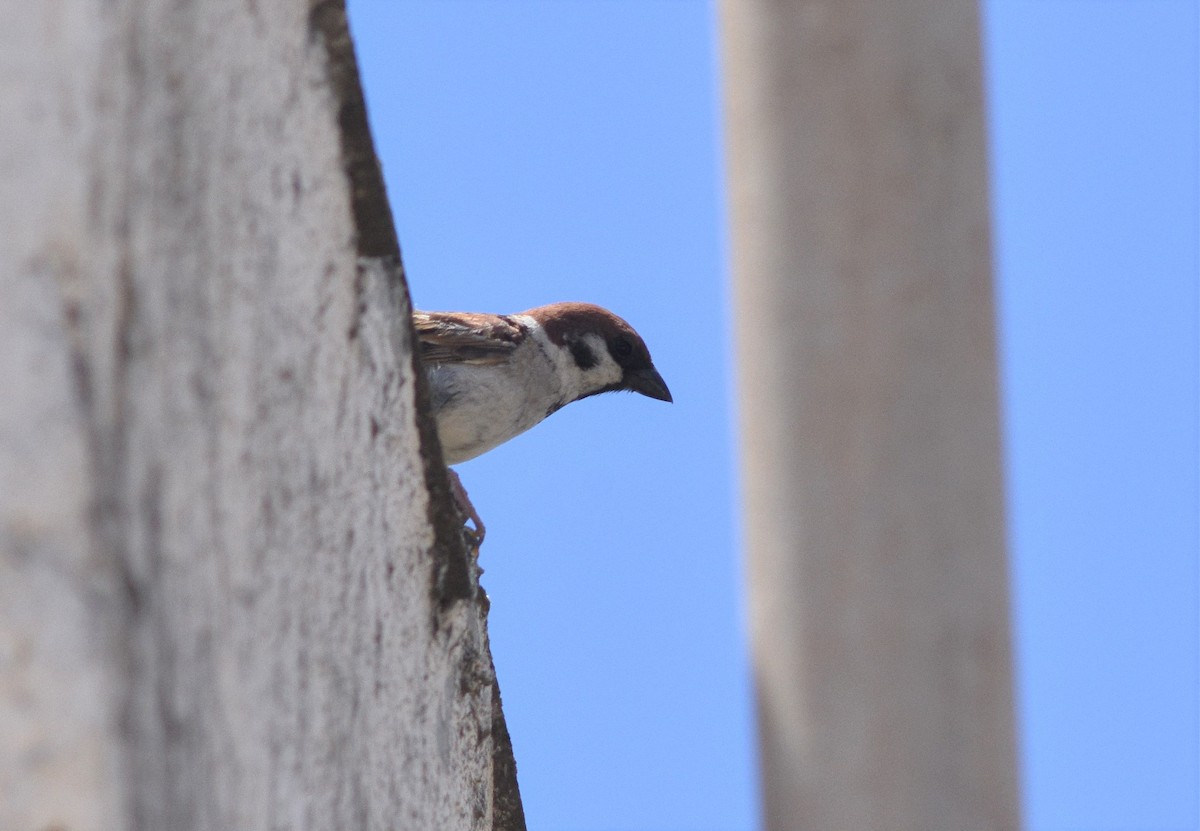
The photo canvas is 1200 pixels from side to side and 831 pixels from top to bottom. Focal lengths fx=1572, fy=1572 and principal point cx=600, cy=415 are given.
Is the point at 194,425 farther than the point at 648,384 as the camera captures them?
No

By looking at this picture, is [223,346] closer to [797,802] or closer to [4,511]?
[4,511]

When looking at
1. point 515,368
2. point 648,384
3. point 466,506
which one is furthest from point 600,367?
point 466,506

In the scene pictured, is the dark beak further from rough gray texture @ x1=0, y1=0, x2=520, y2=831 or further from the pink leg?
rough gray texture @ x1=0, y1=0, x2=520, y2=831

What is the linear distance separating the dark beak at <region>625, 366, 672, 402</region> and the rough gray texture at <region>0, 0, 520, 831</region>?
315 cm

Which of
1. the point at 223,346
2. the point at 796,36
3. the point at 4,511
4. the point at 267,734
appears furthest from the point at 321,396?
the point at 796,36

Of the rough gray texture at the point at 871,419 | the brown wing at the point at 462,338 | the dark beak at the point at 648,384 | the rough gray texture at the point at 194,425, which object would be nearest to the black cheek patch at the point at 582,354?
the dark beak at the point at 648,384

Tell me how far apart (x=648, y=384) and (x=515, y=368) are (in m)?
0.87

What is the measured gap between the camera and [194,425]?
1.74 meters

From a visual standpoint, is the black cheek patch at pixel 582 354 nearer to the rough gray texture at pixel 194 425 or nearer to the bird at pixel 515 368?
the bird at pixel 515 368

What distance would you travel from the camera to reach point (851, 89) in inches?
69.7

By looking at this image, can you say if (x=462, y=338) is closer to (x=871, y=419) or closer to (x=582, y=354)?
(x=582, y=354)

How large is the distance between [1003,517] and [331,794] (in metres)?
1.00

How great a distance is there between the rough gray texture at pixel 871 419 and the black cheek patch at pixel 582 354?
3.55m

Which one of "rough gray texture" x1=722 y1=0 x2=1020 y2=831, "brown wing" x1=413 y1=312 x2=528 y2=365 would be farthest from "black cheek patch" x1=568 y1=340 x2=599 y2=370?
"rough gray texture" x1=722 y1=0 x2=1020 y2=831
